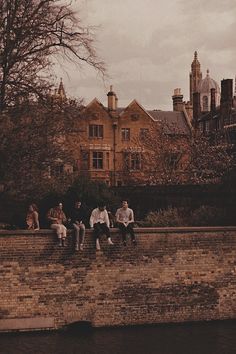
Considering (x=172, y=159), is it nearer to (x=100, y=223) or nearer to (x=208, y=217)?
(x=208, y=217)

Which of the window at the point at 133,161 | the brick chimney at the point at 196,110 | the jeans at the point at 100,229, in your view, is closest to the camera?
the jeans at the point at 100,229

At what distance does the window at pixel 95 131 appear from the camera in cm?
5412

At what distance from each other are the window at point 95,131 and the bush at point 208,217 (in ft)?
100

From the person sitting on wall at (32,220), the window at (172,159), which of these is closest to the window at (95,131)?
the window at (172,159)

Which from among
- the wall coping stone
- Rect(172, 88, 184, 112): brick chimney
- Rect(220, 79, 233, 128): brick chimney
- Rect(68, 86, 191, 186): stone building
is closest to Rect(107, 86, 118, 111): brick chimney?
Rect(68, 86, 191, 186): stone building

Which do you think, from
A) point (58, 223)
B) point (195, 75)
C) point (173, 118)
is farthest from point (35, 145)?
point (195, 75)

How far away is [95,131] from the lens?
5441 cm

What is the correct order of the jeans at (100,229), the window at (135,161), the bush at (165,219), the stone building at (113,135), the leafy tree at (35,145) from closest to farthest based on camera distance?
the jeans at (100,229), the leafy tree at (35,145), the bush at (165,219), the window at (135,161), the stone building at (113,135)

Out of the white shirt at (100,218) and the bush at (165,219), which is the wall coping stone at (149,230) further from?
the bush at (165,219)

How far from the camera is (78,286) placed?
19078mm

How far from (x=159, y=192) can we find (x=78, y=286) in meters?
10.6

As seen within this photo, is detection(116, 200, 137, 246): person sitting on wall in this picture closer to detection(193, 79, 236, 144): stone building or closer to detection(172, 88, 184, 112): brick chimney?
detection(193, 79, 236, 144): stone building

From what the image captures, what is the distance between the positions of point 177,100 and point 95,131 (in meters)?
11.8

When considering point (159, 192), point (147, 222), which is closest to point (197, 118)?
point (159, 192)
